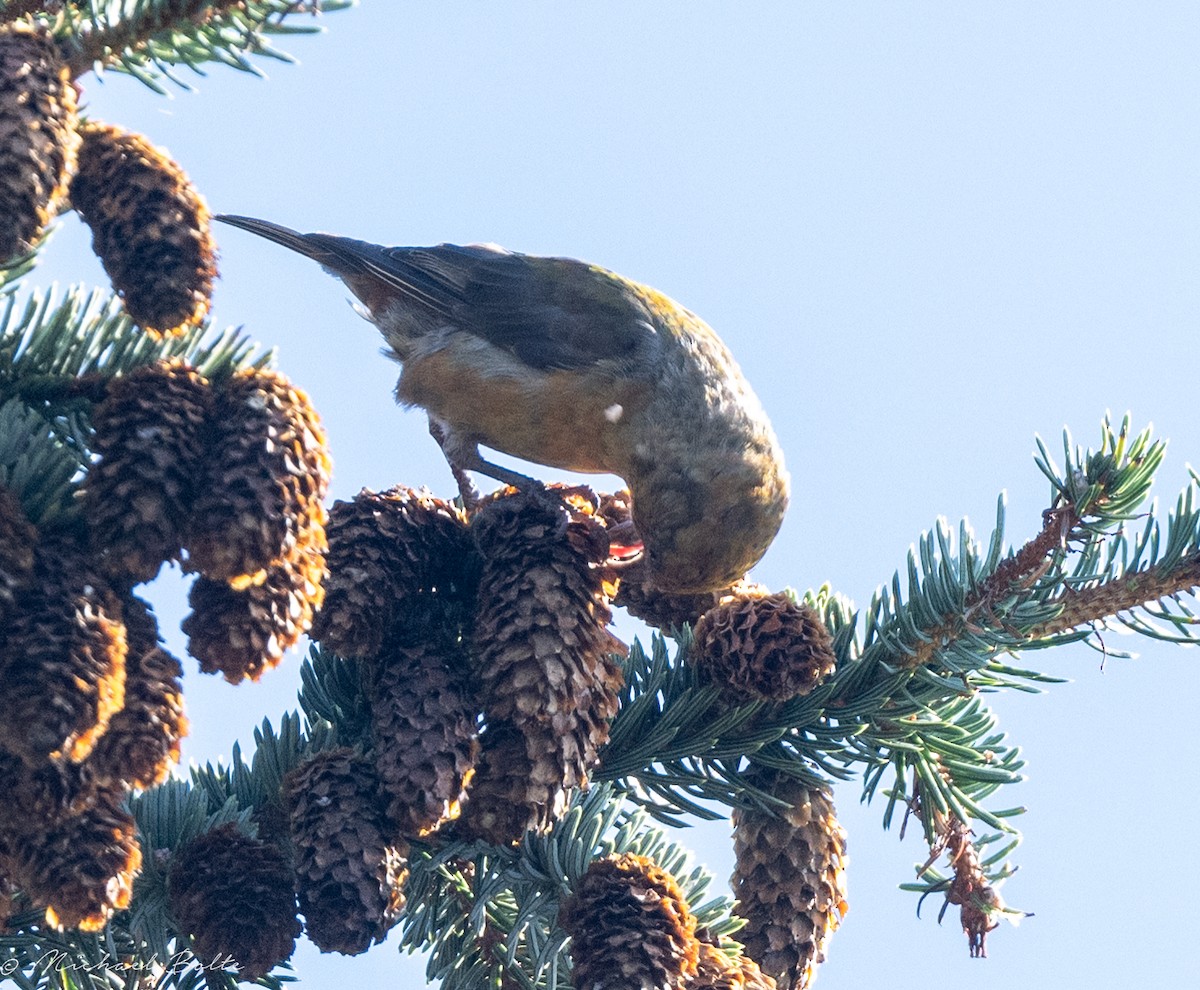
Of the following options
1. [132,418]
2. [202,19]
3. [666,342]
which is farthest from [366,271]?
[132,418]

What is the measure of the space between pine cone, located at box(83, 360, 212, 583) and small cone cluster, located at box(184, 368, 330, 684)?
0.10 ft

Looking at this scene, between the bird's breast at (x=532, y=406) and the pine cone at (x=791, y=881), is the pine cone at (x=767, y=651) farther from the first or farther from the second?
the bird's breast at (x=532, y=406)

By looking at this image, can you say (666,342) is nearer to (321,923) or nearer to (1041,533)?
(1041,533)

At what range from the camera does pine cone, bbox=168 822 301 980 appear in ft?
7.06

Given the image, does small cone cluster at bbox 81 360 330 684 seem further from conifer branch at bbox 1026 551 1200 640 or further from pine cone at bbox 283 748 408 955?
conifer branch at bbox 1026 551 1200 640

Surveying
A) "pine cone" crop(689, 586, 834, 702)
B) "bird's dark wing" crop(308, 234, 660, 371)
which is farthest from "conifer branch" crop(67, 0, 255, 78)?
"bird's dark wing" crop(308, 234, 660, 371)

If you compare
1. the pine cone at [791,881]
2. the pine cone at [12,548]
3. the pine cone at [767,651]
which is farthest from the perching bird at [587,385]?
the pine cone at [12,548]

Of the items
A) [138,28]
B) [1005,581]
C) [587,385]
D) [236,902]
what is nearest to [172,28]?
[138,28]

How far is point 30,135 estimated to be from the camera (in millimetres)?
2025

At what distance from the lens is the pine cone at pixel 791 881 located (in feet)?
9.00

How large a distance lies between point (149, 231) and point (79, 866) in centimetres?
108

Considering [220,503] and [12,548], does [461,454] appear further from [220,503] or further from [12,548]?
[12,548]

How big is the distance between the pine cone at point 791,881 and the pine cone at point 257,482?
124 centimetres

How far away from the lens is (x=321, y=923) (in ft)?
7.18
